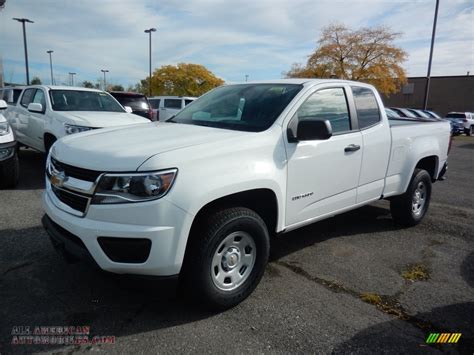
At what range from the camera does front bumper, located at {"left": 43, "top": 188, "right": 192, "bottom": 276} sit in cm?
234

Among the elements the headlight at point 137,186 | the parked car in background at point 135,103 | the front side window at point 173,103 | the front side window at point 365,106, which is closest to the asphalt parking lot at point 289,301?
the headlight at point 137,186

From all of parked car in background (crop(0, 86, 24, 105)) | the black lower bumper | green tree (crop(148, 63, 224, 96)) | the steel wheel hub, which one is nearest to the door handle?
the steel wheel hub

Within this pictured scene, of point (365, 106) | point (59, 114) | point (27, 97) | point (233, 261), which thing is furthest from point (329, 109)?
point (27, 97)

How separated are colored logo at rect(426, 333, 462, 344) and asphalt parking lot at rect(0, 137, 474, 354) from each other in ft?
0.12

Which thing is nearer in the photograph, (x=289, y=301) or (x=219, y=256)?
(x=219, y=256)

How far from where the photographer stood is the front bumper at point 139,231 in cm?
234

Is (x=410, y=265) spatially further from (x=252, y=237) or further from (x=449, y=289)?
(x=252, y=237)

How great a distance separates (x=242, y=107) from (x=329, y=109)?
35.5 inches

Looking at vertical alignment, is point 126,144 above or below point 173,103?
below

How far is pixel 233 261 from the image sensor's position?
290 cm

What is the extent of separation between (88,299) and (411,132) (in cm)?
412

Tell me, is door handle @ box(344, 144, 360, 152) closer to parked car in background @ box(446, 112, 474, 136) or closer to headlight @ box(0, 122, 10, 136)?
headlight @ box(0, 122, 10, 136)

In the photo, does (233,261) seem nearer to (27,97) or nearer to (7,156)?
(7,156)

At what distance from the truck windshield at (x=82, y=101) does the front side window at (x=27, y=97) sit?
39.8 inches
